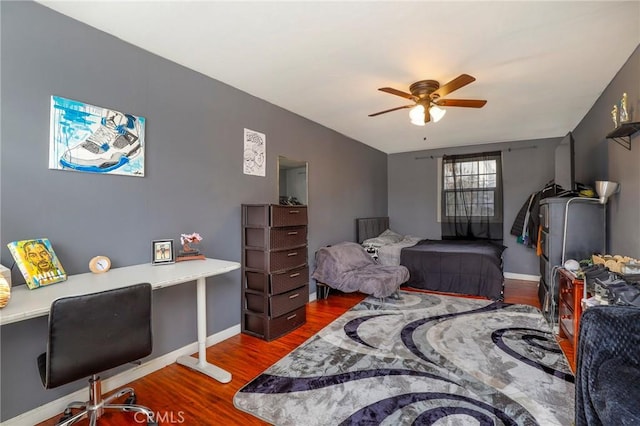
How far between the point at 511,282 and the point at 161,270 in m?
5.37

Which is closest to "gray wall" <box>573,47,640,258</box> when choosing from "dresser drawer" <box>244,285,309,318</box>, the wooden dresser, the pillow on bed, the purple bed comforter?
the wooden dresser

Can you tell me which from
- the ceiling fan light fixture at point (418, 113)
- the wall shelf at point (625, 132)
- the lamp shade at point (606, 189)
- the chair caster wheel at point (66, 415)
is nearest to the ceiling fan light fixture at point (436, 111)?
the ceiling fan light fixture at point (418, 113)

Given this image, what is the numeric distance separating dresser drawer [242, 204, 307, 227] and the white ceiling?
122 cm

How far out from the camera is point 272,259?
291 centimetres

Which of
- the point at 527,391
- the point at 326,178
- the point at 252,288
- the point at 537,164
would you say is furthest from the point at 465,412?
the point at 537,164

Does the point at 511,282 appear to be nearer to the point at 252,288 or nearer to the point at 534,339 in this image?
the point at 534,339

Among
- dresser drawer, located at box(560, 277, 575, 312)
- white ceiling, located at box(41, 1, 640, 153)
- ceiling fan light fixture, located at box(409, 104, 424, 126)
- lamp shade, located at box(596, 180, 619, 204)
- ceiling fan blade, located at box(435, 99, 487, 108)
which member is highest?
white ceiling, located at box(41, 1, 640, 153)

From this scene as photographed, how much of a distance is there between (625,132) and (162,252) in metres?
3.70

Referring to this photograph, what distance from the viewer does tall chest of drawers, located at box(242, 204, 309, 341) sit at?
290cm

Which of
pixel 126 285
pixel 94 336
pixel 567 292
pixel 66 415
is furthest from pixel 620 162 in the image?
pixel 66 415

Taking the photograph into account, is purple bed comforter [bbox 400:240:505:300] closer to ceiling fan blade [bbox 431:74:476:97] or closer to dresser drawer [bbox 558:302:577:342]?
dresser drawer [bbox 558:302:577:342]

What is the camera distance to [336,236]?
4703 millimetres

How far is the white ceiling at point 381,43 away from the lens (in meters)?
1.87

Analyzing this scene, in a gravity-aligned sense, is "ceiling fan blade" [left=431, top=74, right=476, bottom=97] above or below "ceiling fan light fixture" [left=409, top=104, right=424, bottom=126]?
above
